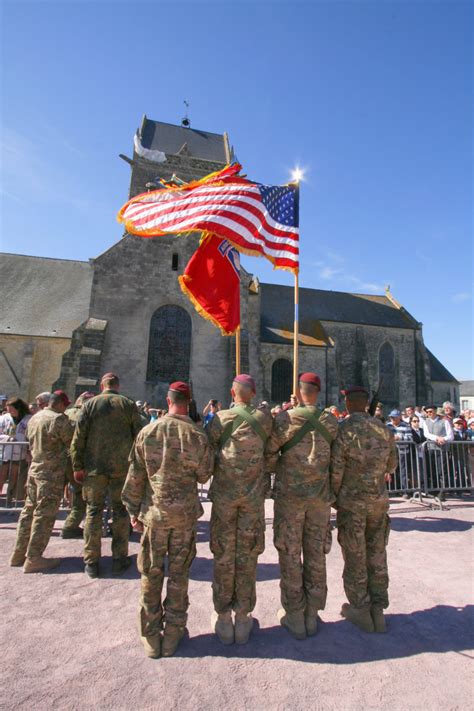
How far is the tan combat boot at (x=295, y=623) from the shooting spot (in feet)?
10.0

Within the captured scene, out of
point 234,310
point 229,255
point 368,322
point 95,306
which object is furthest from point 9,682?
point 368,322

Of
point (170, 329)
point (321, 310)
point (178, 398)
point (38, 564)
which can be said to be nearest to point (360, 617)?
point (178, 398)

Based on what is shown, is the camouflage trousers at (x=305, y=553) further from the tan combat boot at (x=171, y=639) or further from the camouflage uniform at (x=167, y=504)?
the tan combat boot at (x=171, y=639)

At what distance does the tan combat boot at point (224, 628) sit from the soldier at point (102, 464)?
1.69 meters

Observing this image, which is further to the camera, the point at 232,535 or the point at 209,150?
the point at 209,150

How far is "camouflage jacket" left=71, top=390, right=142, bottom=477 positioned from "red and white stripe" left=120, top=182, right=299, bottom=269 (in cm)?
290

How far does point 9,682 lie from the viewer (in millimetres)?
2510

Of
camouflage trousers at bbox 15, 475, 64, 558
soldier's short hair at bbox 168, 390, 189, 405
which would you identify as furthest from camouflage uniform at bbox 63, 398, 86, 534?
soldier's short hair at bbox 168, 390, 189, 405

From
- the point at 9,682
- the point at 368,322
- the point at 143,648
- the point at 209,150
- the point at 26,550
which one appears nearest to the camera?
the point at 9,682

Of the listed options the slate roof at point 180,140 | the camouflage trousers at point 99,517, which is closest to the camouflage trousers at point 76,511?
the camouflage trousers at point 99,517

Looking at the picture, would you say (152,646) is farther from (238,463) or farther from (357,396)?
(357,396)

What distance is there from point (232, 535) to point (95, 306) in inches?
586

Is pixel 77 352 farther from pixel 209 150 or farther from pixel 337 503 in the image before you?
pixel 209 150

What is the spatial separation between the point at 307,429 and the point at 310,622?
1.58 metres
